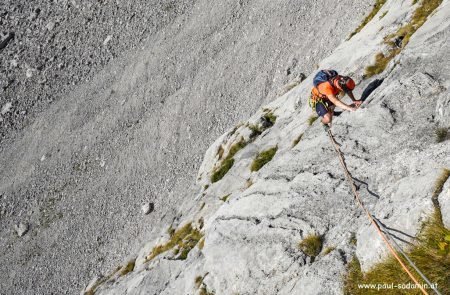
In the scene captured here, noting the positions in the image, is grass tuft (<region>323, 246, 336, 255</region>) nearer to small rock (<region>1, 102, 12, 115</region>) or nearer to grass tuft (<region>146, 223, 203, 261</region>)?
grass tuft (<region>146, 223, 203, 261</region>)

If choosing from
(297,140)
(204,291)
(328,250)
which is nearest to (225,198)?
(297,140)

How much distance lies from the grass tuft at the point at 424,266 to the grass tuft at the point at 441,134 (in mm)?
2865

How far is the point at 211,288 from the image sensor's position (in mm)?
12344

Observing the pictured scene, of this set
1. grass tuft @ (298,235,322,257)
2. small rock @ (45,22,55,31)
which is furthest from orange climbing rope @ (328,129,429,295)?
small rock @ (45,22,55,31)

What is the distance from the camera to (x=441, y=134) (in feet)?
33.2

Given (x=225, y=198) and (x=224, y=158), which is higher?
(x=225, y=198)

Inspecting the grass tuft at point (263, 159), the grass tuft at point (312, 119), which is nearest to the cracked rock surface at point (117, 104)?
the grass tuft at point (263, 159)

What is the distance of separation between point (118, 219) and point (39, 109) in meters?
20.1

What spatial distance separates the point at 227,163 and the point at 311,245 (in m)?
11.3

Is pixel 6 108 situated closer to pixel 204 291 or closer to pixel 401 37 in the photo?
pixel 204 291

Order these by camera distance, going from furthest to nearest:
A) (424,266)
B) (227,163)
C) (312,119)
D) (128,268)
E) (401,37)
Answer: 1. (128,268)
2. (227,163)
3. (401,37)
4. (312,119)
5. (424,266)

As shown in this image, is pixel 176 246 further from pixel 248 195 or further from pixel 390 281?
pixel 390 281

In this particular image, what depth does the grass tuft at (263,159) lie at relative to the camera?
17409 millimetres

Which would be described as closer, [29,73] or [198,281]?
[198,281]
